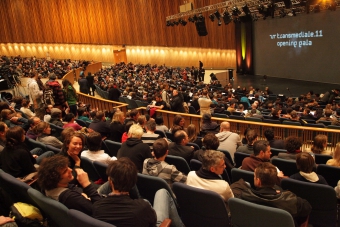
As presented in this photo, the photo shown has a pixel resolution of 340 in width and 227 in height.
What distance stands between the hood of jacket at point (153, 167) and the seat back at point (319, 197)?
3.88ft

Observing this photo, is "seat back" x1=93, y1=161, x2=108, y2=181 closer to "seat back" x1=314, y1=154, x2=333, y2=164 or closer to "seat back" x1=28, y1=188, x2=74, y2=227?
"seat back" x1=28, y1=188, x2=74, y2=227

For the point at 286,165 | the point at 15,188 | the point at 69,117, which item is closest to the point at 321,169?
the point at 286,165

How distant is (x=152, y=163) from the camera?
3227mm

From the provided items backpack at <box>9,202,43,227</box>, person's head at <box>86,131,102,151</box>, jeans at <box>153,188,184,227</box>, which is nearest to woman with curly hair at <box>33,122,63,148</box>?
person's head at <box>86,131,102,151</box>

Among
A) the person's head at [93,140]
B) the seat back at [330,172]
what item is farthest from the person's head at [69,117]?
the seat back at [330,172]

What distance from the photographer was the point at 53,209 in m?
2.24

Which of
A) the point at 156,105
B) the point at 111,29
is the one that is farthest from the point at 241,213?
the point at 111,29

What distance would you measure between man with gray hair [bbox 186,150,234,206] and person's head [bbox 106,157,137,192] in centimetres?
77

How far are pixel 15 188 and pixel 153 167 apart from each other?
49.1 inches

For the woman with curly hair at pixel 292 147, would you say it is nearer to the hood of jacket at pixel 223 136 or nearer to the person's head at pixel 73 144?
the hood of jacket at pixel 223 136

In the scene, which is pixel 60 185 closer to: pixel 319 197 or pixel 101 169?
pixel 101 169

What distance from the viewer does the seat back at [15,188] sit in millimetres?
2588

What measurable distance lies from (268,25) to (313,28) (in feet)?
10.8

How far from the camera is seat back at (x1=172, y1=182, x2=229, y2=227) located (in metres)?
2.58
